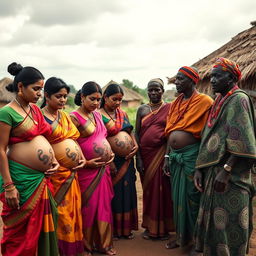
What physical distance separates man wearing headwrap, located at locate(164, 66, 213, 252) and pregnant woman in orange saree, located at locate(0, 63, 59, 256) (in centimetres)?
178

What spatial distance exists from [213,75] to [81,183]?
2.20 metres

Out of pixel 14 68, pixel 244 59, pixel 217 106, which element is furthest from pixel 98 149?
pixel 244 59

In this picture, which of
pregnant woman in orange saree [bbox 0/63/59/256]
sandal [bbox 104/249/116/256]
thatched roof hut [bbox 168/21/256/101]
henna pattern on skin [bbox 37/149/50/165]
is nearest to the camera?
pregnant woman in orange saree [bbox 0/63/59/256]

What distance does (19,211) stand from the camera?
132 inches

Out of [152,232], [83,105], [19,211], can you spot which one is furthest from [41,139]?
[152,232]

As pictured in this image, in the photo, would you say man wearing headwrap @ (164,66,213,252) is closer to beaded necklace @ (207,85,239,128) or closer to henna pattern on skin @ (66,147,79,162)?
beaded necklace @ (207,85,239,128)

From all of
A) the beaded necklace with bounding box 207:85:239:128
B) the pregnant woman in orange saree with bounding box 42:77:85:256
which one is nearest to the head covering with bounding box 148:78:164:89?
the beaded necklace with bounding box 207:85:239:128

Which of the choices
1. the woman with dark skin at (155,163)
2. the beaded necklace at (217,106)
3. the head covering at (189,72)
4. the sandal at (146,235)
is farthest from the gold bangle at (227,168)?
the sandal at (146,235)

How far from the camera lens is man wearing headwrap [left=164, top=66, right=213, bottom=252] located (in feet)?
14.1

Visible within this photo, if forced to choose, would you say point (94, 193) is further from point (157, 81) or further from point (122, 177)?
point (157, 81)

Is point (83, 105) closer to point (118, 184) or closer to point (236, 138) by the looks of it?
point (118, 184)

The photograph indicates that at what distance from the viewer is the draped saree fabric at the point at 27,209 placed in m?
3.31

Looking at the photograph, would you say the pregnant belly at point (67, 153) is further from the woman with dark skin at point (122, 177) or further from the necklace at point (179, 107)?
the necklace at point (179, 107)

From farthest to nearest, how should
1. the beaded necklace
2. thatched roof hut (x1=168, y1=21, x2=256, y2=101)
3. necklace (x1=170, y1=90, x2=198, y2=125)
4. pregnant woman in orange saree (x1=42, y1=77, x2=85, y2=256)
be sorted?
thatched roof hut (x1=168, y1=21, x2=256, y2=101), necklace (x1=170, y1=90, x2=198, y2=125), pregnant woman in orange saree (x1=42, y1=77, x2=85, y2=256), the beaded necklace
